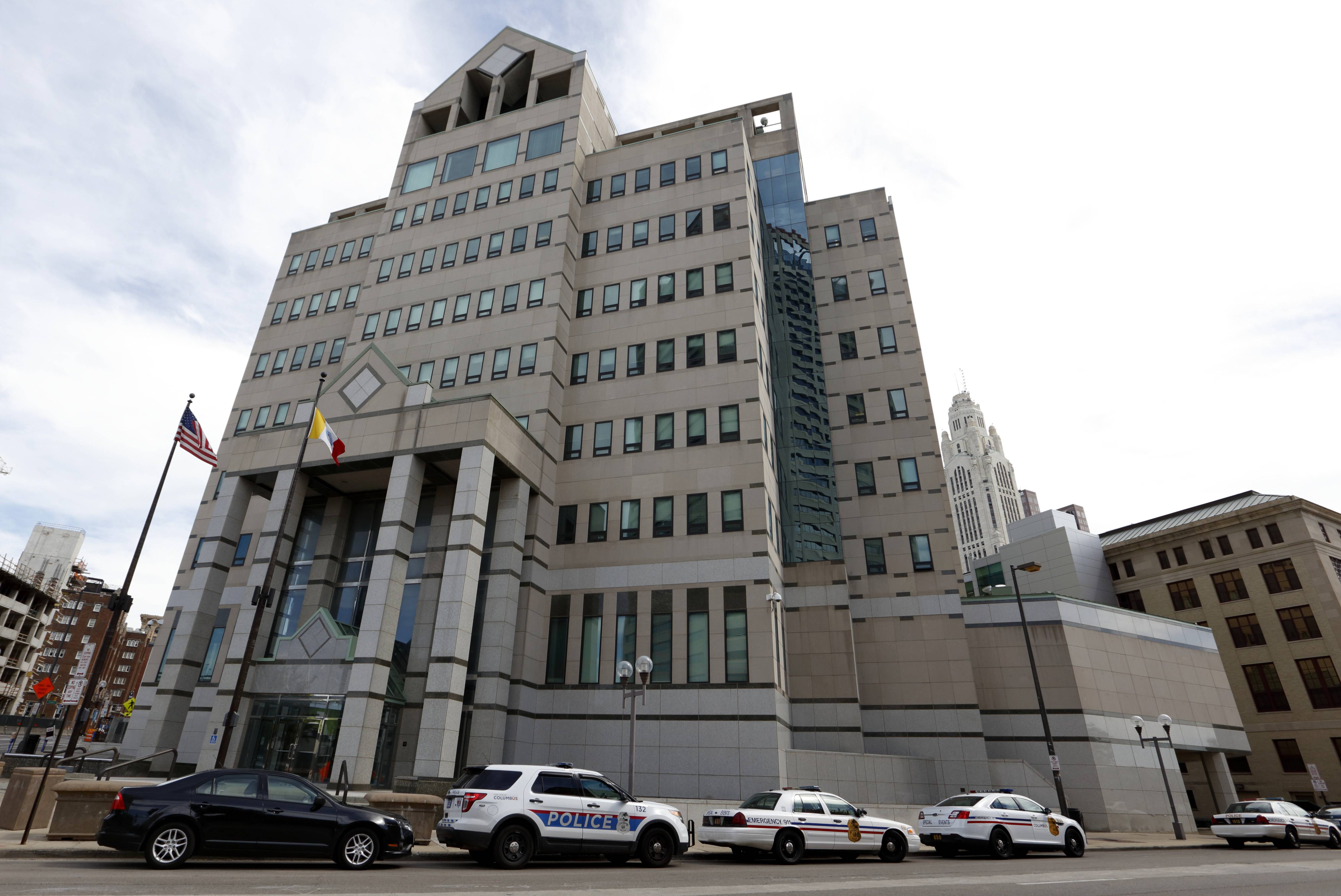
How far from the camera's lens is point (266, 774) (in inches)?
511

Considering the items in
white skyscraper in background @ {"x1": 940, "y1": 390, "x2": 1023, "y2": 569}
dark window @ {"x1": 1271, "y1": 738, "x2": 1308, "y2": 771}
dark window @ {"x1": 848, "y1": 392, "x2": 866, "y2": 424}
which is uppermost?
white skyscraper in background @ {"x1": 940, "y1": 390, "x2": 1023, "y2": 569}

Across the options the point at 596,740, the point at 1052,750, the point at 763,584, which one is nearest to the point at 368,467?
the point at 596,740

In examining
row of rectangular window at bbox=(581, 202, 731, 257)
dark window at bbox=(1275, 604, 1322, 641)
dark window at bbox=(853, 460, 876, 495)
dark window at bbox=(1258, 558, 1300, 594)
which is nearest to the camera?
row of rectangular window at bbox=(581, 202, 731, 257)

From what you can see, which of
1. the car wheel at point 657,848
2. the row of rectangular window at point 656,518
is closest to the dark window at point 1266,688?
the row of rectangular window at point 656,518

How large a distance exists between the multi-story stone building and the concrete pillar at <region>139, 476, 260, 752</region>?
58232 mm

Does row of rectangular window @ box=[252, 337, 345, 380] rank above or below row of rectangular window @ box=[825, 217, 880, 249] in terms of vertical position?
below

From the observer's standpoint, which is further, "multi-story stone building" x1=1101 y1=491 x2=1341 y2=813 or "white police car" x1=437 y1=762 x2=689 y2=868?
"multi-story stone building" x1=1101 y1=491 x2=1341 y2=813

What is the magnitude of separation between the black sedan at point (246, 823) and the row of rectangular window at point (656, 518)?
784 inches

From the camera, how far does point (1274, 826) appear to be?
23.7 m

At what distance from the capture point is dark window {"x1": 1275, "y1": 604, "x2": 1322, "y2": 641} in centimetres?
5203

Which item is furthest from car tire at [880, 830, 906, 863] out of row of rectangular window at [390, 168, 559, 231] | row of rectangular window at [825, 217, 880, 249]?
row of rectangular window at [825, 217, 880, 249]

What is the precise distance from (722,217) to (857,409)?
14046 mm

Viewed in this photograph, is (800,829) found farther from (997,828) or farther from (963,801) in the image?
(997,828)

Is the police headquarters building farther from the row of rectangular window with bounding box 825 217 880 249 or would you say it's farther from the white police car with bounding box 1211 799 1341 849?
the white police car with bounding box 1211 799 1341 849
